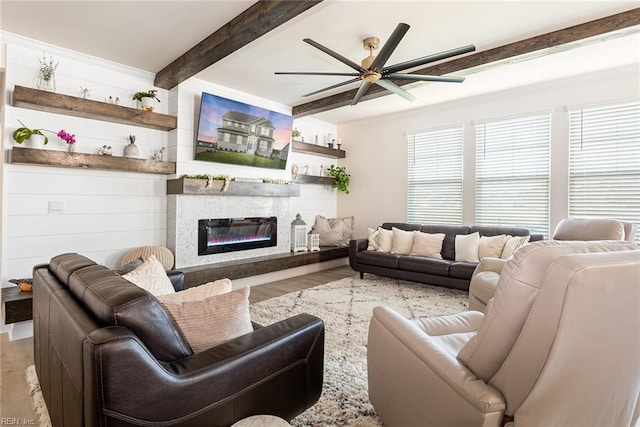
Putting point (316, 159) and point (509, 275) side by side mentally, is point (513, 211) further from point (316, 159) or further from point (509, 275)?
point (509, 275)

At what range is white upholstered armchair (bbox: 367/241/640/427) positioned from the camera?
924mm

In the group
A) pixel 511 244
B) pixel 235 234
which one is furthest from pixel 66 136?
pixel 511 244

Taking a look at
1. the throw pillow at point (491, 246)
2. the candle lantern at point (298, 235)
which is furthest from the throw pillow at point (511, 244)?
the candle lantern at point (298, 235)

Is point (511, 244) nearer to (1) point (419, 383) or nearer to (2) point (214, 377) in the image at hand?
(1) point (419, 383)

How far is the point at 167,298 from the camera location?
1.41 m

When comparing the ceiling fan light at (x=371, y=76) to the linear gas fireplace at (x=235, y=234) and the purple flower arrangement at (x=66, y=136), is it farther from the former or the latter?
the purple flower arrangement at (x=66, y=136)

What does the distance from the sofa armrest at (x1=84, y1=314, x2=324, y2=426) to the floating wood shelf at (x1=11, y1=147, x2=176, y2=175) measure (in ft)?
10.1

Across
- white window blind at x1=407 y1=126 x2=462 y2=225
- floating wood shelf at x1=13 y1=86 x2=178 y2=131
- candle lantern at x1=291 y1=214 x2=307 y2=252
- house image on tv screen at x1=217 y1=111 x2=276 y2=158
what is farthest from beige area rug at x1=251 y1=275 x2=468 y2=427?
floating wood shelf at x1=13 y1=86 x2=178 y2=131

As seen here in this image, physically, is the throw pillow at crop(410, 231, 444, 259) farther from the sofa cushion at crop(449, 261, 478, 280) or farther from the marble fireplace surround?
the marble fireplace surround

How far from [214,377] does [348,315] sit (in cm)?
235

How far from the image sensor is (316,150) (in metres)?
5.99

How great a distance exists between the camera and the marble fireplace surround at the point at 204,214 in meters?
4.10

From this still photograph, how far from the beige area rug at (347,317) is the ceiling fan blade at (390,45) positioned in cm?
236

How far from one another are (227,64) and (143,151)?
4.93 ft
